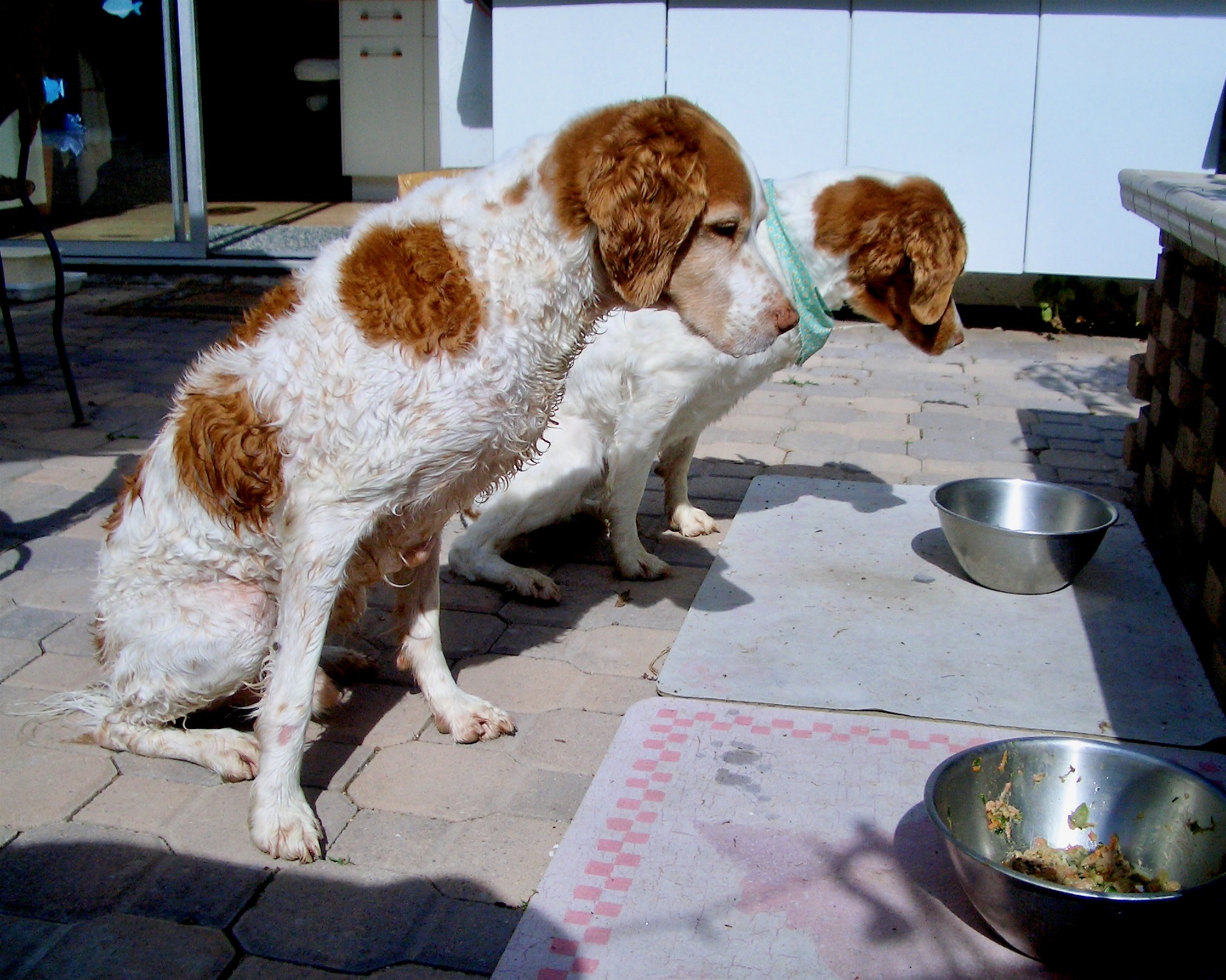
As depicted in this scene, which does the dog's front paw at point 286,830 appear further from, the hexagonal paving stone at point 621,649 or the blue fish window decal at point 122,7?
the blue fish window decal at point 122,7

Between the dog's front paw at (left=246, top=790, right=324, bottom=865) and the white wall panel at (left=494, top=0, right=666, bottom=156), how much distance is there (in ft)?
20.4

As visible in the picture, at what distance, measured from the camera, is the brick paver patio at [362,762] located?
85.4 inches

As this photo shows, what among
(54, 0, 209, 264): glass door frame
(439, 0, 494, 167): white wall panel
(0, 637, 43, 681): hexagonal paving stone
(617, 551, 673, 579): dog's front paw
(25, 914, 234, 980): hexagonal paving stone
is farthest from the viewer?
(54, 0, 209, 264): glass door frame

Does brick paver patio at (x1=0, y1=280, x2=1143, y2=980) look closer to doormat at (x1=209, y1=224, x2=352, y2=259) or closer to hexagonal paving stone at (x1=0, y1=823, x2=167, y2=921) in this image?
hexagonal paving stone at (x1=0, y1=823, x2=167, y2=921)

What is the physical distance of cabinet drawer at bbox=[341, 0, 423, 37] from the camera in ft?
35.0

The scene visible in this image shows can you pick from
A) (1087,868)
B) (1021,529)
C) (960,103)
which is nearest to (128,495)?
(1087,868)

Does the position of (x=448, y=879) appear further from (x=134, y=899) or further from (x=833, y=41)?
(x=833, y=41)

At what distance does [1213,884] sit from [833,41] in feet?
22.1

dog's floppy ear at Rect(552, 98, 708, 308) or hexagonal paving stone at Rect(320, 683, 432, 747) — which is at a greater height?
dog's floppy ear at Rect(552, 98, 708, 308)

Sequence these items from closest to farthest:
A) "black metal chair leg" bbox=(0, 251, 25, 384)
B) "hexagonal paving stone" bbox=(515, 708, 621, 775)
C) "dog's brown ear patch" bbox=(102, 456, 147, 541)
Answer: "dog's brown ear patch" bbox=(102, 456, 147, 541) → "hexagonal paving stone" bbox=(515, 708, 621, 775) → "black metal chair leg" bbox=(0, 251, 25, 384)

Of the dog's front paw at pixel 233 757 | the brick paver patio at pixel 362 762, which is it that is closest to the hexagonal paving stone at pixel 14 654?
the brick paver patio at pixel 362 762

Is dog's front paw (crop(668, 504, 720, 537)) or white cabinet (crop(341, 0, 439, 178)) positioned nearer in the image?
dog's front paw (crop(668, 504, 720, 537))

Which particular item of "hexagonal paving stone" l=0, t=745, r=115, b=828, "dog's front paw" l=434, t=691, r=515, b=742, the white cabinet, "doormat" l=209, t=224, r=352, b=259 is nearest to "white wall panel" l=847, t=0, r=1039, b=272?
"doormat" l=209, t=224, r=352, b=259

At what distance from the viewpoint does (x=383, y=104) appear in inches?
431
